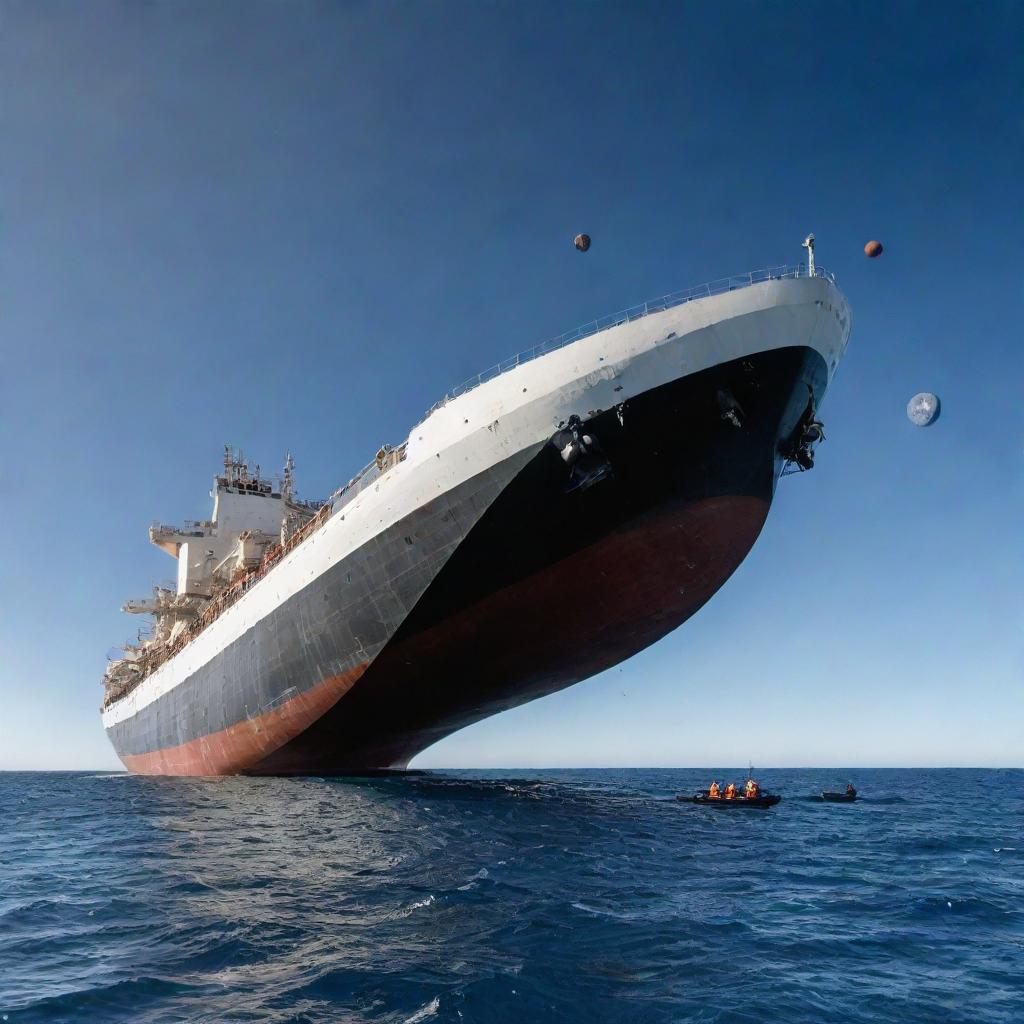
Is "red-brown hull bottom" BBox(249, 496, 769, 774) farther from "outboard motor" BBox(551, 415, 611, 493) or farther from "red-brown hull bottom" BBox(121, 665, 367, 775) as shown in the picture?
"outboard motor" BBox(551, 415, 611, 493)

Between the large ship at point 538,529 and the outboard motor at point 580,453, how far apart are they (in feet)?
0.17

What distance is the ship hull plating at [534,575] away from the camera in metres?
20.1

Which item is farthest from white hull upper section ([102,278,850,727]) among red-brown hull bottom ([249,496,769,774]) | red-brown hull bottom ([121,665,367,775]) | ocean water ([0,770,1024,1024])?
ocean water ([0,770,1024,1024])

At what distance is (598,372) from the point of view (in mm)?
19578

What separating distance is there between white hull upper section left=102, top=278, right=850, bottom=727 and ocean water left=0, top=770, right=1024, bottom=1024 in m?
9.68

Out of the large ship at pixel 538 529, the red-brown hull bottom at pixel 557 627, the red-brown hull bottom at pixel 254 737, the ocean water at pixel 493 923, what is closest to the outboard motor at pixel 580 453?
the large ship at pixel 538 529

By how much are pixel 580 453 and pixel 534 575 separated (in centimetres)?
442

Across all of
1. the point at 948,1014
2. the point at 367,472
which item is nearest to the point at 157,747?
the point at 367,472

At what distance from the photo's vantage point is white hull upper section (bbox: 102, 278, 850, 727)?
19.3 m

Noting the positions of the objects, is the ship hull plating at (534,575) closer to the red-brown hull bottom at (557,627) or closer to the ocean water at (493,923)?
Answer: the red-brown hull bottom at (557,627)

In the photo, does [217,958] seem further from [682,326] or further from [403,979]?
[682,326]

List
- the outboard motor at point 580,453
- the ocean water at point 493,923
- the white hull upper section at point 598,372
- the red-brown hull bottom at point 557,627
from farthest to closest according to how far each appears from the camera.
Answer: the red-brown hull bottom at point 557,627 < the white hull upper section at point 598,372 < the outboard motor at point 580,453 < the ocean water at point 493,923

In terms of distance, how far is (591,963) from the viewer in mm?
8086

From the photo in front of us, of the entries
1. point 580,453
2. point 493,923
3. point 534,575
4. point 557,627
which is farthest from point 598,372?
point 493,923
